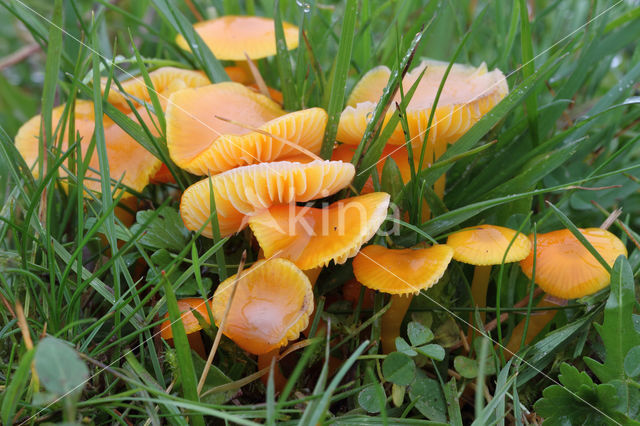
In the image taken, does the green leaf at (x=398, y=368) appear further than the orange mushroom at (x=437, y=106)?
No

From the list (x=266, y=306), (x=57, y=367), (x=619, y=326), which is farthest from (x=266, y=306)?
(x=619, y=326)

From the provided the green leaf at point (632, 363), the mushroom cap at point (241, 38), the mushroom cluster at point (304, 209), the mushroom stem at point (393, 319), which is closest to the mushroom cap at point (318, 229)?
the mushroom cluster at point (304, 209)

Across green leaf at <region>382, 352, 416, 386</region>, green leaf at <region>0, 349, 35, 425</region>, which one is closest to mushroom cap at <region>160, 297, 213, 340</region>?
green leaf at <region>0, 349, 35, 425</region>

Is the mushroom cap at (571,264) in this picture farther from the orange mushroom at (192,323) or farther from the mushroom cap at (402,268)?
the orange mushroom at (192,323)

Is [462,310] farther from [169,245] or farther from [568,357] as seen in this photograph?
[169,245]

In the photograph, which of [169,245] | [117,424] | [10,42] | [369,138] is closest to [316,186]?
[369,138]

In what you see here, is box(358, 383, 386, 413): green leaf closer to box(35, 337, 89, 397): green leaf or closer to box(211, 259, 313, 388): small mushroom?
box(211, 259, 313, 388): small mushroom

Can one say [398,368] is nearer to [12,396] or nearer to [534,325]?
[534,325]
